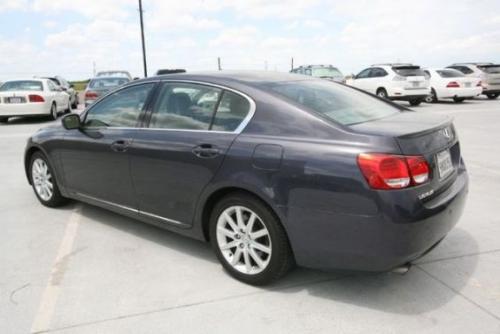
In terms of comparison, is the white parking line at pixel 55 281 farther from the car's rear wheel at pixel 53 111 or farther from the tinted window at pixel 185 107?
the car's rear wheel at pixel 53 111

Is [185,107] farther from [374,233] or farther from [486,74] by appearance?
[486,74]

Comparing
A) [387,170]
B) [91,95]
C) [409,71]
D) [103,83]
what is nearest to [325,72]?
[409,71]

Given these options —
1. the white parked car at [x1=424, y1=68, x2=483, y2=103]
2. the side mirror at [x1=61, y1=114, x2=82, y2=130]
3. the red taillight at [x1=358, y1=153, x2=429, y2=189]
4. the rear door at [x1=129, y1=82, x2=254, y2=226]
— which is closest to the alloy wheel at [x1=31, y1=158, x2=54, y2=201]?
the side mirror at [x1=61, y1=114, x2=82, y2=130]

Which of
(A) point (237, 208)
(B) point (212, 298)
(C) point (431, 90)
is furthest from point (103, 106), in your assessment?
(C) point (431, 90)

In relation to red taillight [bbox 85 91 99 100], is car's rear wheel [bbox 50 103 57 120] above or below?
below

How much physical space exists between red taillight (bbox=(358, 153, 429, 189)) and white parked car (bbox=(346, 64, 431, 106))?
15.4 metres

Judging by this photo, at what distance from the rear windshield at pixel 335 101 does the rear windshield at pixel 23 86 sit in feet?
44.3

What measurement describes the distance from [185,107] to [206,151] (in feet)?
1.85

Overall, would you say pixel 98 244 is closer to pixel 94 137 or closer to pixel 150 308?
pixel 94 137

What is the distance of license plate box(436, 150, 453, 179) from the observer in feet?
10.2

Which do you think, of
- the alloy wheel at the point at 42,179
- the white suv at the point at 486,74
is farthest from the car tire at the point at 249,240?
the white suv at the point at 486,74

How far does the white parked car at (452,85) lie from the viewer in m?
19.0

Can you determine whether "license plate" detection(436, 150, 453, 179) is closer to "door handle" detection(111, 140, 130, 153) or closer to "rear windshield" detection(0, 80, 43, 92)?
"door handle" detection(111, 140, 130, 153)

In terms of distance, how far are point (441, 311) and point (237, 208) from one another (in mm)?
1479
